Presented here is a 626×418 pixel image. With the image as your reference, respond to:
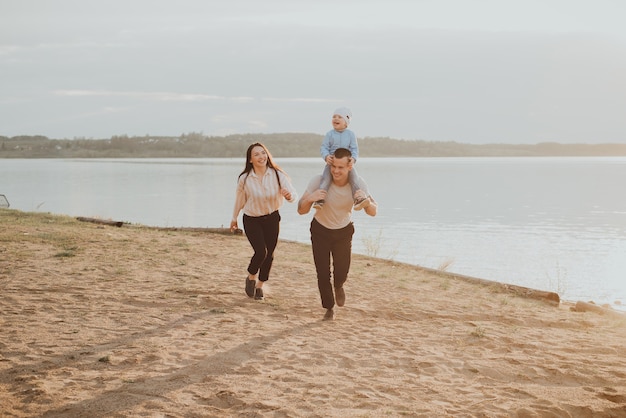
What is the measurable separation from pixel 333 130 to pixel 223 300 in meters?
2.69

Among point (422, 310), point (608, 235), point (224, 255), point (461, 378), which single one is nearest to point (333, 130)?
point (422, 310)

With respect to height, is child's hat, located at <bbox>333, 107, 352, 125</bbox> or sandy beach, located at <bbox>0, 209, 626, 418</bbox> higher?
child's hat, located at <bbox>333, 107, 352, 125</bbox>

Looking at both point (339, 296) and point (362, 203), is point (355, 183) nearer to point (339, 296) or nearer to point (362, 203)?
point (362, 203)

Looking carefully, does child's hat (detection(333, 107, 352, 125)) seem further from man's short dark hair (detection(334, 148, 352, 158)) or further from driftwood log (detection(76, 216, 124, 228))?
driftwood log (detection(76, 216, 124, 228))

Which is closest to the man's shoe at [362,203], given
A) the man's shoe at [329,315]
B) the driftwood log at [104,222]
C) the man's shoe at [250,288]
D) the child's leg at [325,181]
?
the child's leg at [325,181]

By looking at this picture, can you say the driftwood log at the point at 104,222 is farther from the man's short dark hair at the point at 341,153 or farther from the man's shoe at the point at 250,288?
the man's short dark hair at the point at 341,153

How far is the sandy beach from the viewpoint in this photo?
16.5 ft

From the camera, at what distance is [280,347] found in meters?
6.47

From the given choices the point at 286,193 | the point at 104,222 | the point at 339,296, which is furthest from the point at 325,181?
the point at 104,222

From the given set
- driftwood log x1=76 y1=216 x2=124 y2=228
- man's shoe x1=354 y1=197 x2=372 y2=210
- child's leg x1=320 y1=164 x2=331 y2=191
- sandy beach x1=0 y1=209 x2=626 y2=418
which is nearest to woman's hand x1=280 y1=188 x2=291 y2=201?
child's leg x1=320 y1=164 x2=331 y2=191

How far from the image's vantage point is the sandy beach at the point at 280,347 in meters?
5.03

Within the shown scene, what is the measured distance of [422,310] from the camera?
28.9ft

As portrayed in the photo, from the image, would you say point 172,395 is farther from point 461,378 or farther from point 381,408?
point 461,378

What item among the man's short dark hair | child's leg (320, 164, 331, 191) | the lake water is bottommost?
the lake water
